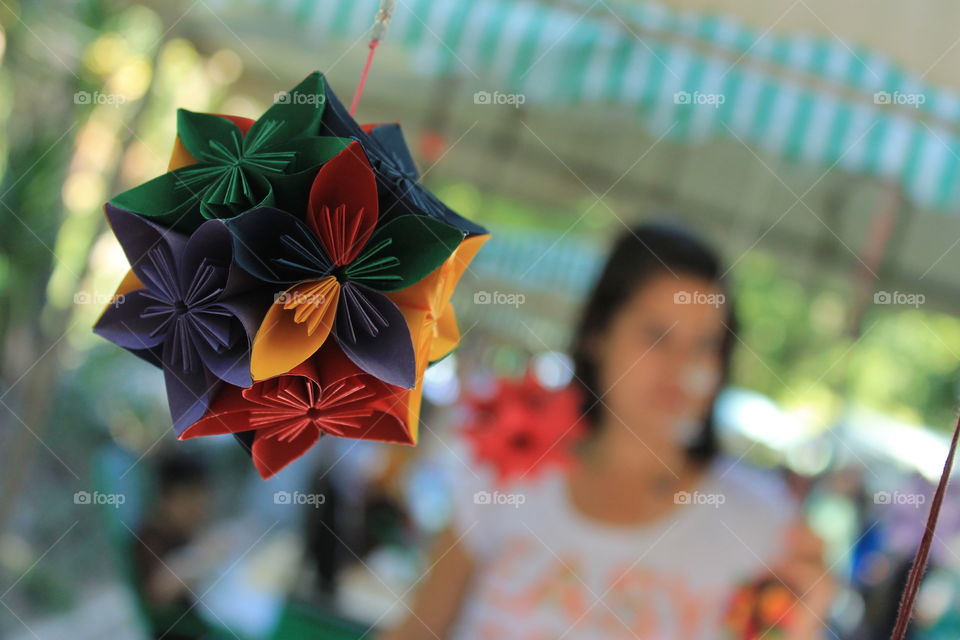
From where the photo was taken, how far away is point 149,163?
154 inches

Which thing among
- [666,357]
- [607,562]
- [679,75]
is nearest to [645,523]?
[607,562]

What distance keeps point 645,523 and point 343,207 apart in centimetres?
118

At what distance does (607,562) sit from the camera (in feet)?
4.94

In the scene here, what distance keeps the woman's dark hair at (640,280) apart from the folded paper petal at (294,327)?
116 cm

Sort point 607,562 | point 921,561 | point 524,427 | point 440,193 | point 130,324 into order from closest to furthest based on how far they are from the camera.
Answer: point 921,561
point 130,324
point 607,562
point 524,427
point 440,193

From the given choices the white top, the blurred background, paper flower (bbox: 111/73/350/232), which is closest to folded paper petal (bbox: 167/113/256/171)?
paper flower (bbox: 111/73/350/232)

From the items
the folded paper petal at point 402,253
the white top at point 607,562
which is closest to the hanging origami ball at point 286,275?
the folded paper petal at point 402,253

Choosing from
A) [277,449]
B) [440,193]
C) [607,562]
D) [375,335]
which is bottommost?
[440,193]

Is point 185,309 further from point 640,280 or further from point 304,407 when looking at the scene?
point 640,280

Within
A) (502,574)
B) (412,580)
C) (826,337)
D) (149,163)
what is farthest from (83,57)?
(826,337)

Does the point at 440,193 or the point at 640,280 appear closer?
the point at 640,280

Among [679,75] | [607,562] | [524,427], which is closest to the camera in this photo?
[607,562]

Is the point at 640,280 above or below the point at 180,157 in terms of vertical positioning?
below

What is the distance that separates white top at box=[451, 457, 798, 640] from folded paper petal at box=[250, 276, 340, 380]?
3.44 feet
